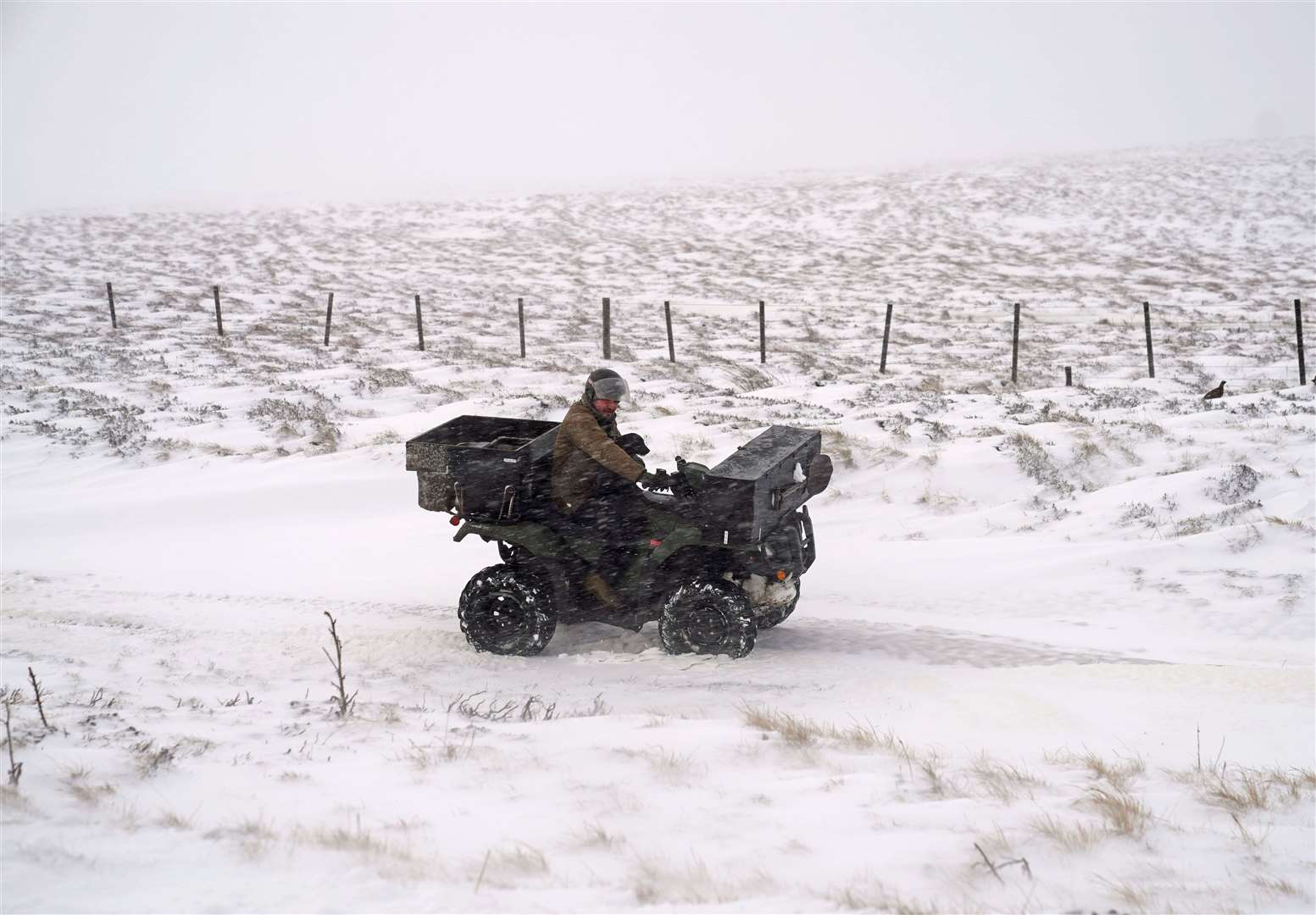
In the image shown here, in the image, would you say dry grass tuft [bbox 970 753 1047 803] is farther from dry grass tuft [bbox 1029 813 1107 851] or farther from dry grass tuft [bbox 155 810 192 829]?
dry grass tuft [bbox 155 810 192 829]

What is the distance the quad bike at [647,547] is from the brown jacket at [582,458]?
0.38 feet

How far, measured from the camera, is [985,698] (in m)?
5.71

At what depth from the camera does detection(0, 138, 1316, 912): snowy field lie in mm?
3383

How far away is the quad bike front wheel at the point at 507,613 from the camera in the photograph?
6492mm

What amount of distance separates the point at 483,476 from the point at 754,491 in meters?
1.83

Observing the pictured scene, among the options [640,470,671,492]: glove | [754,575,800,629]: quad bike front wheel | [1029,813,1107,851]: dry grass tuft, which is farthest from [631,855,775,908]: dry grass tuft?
[754,575,800,629]: quad bike front wheel

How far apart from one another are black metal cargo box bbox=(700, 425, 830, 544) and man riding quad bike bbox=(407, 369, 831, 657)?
0.03 ft

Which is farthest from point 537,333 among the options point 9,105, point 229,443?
point 9,105

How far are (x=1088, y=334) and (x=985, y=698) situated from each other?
20979 mm

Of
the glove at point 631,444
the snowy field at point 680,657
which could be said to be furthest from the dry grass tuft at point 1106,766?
the glove at point 631,444

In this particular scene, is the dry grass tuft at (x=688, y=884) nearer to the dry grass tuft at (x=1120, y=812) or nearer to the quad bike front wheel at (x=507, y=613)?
the dry grass tuft at (x=1120, y=812)

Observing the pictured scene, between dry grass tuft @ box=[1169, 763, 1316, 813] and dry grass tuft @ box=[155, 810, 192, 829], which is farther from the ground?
dry grass tuft @ box=[155, 810, 192, 829]

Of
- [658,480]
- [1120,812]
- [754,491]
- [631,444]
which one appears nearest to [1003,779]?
[1120,812]

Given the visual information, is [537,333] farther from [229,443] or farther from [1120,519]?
[1120,519]
